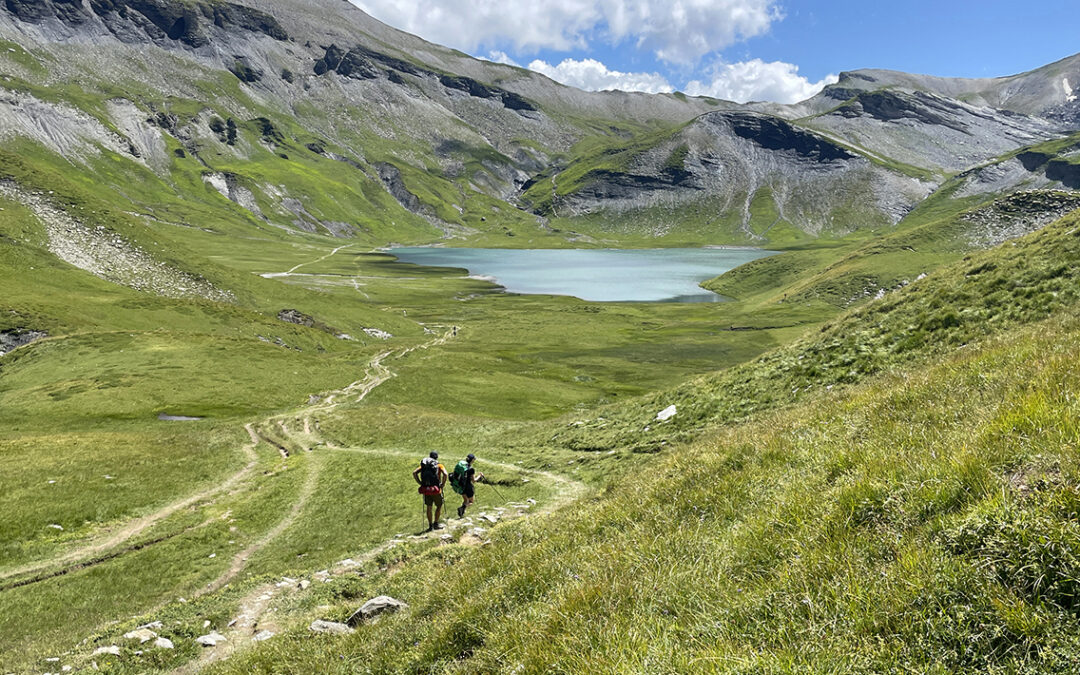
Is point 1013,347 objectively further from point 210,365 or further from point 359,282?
point 359,282

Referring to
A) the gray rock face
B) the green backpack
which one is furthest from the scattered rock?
the gray rock face

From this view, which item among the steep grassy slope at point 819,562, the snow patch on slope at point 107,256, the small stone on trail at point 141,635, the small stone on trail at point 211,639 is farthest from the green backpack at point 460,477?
the snow patch on slope at point 107,256

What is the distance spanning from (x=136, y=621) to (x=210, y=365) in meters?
55.5

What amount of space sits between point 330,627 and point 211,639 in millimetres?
5449

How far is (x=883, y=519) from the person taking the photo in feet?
20.2

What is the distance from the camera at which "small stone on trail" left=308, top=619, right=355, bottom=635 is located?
1037cm

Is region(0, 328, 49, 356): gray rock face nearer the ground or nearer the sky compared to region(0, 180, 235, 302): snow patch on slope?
nearer the ground

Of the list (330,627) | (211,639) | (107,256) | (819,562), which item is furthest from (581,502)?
(107,256)

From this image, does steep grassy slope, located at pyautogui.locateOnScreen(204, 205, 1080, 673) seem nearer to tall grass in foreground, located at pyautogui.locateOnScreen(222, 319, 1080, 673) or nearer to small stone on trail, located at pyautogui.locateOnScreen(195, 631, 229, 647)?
tall grass in foreground, located at pyautogui.locateOnScreen(222, 319, 1080, 673)

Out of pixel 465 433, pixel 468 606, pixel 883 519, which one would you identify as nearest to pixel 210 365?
pixel 465 433

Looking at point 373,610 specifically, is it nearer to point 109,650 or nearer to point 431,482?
point 109,650

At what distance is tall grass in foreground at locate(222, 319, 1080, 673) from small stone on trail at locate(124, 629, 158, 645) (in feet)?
20.6

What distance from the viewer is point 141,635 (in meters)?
14.0

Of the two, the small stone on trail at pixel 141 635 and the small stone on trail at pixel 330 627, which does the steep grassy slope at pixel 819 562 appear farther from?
the small stone on trail at pixel 141 635
